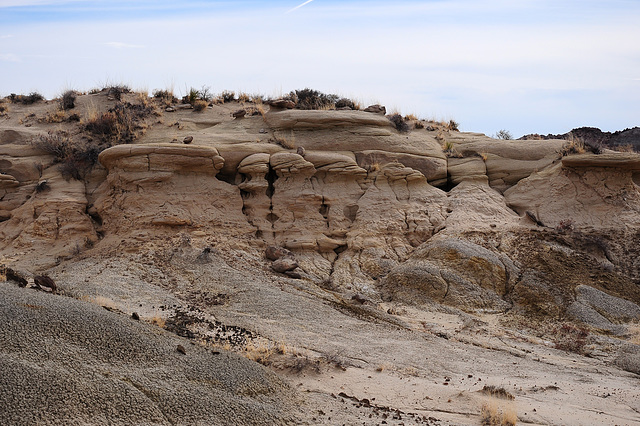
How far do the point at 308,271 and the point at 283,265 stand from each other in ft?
3.26

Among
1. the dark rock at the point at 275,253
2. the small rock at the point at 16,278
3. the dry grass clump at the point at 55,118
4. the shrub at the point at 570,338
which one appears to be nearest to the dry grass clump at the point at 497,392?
the shrub at the point at 570,338

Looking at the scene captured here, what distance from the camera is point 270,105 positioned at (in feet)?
66.3

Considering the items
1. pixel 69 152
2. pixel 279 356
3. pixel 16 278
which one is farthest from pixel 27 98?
pixel 279 356

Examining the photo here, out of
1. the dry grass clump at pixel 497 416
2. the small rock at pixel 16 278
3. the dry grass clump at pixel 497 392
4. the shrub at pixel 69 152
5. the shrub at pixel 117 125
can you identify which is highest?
the shrub at pixel 117 125

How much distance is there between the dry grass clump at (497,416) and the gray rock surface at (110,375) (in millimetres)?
2543

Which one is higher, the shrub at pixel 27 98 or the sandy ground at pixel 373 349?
the shrub at pixel 27 98

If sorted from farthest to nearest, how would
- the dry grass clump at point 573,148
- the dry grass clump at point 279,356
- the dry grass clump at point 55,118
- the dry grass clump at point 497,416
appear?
1. the dry grass clump at point 55,118
2. the dry grass clump at point 573,148
3. the dry grass clump at point 279,356
4. the dry grass clump at point 497,416

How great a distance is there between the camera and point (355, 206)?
1791cm

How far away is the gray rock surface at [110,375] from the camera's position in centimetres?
681

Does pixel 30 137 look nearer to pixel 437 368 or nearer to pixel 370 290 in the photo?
pixel 370 290

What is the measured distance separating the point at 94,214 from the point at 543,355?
1211 centimetres

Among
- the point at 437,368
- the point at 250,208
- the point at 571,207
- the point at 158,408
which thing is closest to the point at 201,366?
the point at 158,408

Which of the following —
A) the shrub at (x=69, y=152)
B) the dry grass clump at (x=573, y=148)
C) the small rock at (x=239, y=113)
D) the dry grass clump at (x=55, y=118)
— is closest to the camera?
the shrub at (x=69, y=152)

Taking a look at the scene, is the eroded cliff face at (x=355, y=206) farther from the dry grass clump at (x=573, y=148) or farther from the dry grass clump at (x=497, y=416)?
the dry grass clump at (x=497, y=416)
